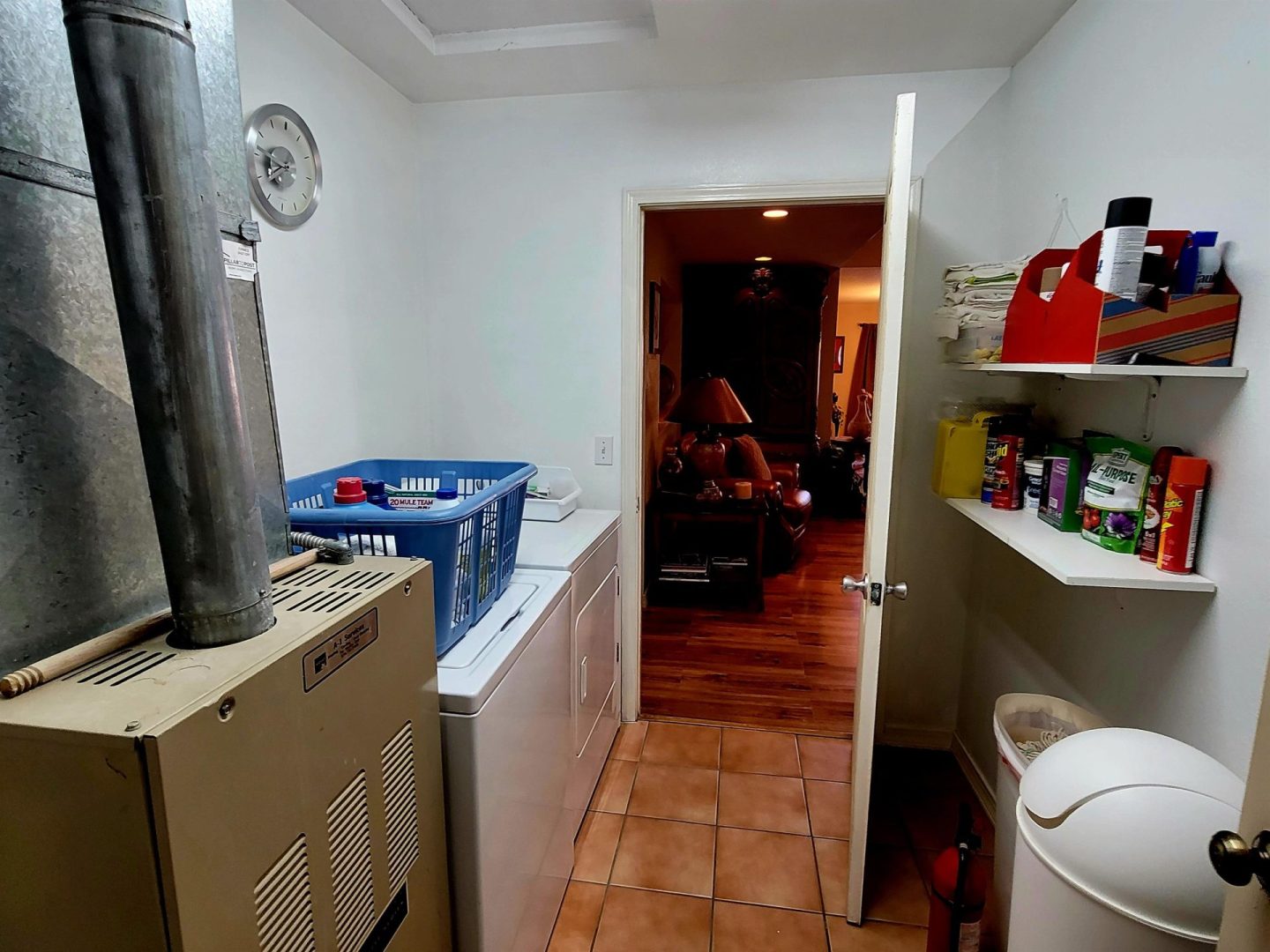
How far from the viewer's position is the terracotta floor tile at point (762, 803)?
80.1 inches

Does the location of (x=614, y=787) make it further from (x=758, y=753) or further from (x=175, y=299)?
(x=175, y=299)

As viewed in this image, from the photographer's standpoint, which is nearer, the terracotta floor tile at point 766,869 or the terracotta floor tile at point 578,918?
the terracotta floor tile at point 578,918

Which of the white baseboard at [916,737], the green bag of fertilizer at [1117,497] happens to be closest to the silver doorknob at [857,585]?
the green bag of fertilizer at [1117,497]

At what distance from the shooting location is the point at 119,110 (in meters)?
0.64

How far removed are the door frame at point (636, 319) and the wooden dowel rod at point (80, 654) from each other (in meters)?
1.75

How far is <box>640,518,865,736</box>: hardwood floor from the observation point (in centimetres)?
268

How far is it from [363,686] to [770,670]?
8.14 feet

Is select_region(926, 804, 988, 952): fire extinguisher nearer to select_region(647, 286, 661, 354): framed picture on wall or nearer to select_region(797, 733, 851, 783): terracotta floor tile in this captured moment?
select_region(797, 733, 851, 783): terracotta floor tile

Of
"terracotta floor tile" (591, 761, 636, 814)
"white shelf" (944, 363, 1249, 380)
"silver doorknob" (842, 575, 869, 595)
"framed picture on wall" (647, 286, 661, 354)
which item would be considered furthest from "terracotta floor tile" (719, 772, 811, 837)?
"framed picture on wall" (647, 286, 661, 354)

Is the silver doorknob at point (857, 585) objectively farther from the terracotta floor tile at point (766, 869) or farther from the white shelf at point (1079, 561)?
the terracotta floor tile at point (766, 869)

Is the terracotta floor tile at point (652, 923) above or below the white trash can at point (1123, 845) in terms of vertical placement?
below

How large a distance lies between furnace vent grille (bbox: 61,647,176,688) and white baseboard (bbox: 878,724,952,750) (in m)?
2.45

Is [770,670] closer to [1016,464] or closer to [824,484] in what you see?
[1016,464]

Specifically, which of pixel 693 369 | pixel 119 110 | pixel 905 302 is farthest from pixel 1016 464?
pixel 693 369
